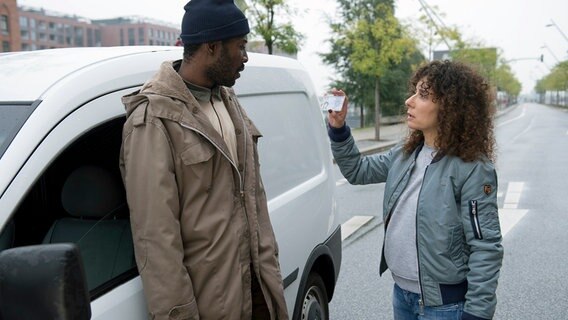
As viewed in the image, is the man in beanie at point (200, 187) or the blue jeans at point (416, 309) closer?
the man in beanie at point (200, 187)

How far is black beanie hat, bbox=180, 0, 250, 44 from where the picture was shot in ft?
5.80

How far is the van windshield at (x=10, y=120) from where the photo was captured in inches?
55.1

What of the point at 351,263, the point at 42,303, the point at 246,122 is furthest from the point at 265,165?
the point at 351,263

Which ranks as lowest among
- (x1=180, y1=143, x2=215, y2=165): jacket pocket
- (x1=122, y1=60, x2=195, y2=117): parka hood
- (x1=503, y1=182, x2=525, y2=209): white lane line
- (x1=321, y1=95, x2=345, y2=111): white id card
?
(x1=503, y1=182, x2=525, y2=209): white lane line

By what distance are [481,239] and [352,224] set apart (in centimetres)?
539

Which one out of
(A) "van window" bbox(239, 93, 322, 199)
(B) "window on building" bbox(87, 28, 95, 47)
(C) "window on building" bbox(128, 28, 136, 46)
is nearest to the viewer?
(A) "van window" bbox(239, 93, 322, 199)

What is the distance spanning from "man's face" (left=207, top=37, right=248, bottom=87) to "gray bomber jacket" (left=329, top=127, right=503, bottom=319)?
877mm

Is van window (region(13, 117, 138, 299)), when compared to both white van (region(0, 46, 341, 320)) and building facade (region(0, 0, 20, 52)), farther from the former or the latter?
building facade (region(0, 0, 20, 52))

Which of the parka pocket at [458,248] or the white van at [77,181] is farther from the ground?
the white van at [77,181]

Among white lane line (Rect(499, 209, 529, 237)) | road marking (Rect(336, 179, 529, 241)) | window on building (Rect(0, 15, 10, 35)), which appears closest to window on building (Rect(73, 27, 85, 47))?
window on building (Rect(0, 15, 10, 35))

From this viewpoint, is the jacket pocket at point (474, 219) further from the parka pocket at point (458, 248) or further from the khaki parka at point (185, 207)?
the khaki parka at point (185, 207)

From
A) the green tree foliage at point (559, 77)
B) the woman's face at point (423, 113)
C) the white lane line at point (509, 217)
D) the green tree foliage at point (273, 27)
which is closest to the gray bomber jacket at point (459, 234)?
the woman's face at point (423, 113)

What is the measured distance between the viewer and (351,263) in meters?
5.69

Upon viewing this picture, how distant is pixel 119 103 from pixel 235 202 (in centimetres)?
49
